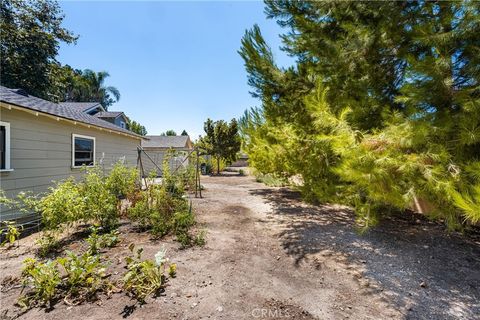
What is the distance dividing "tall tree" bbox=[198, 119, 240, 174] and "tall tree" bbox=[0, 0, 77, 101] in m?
12.4

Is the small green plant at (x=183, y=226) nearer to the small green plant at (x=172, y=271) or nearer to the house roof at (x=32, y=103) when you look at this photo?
the small green plant at (x=172, y=271)

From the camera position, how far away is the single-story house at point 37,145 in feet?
17.4

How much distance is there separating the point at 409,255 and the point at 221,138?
17876 mm

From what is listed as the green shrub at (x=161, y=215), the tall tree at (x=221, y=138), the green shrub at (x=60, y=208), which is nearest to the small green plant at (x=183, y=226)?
the green shrub at (x=161, y=215)

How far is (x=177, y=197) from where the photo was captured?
20.0ft

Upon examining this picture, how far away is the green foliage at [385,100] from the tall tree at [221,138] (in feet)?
49.6

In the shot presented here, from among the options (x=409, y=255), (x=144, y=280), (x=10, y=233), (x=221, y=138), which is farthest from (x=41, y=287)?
(x=221, y=138)

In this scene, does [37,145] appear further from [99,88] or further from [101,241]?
[99,88]

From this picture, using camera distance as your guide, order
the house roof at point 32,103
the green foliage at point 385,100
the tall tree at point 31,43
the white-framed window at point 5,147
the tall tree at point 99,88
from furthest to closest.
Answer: the tall tree at point 99,88, the tall tree at point 31,43, the house roof at point 32,103, the white-framed window at point 5,147, the green foliage at point 385,100

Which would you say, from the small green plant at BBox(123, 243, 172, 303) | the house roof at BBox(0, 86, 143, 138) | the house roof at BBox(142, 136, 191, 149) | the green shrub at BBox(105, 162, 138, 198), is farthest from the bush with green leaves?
the house roof at BBox(142, 136, 191, 149)

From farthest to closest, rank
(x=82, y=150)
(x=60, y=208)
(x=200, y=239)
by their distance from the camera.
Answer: (x=82, y=150)
(x=200, y=239)
(x=60, y=208)

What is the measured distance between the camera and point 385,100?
3.73 m

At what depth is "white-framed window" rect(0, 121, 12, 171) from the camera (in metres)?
5.23

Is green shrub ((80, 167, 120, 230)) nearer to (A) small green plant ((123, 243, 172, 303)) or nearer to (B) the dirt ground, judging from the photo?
(B) the dirt ground
